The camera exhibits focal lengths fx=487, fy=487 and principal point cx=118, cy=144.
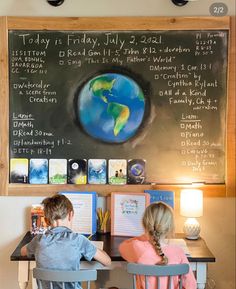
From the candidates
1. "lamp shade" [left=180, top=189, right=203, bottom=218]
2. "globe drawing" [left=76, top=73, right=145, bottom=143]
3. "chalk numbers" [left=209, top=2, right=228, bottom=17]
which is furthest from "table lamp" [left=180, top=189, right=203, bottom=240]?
"chalk numbers" [left=209, top=2, right=228, bottom=17]

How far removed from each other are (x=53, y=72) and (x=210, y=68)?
1.05m

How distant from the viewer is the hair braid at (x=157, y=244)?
236cm

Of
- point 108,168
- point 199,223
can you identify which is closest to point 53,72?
point 108,168

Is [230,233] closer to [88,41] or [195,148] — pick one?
[195,148]

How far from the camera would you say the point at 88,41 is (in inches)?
128

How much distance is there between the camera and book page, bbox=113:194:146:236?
3148 mm

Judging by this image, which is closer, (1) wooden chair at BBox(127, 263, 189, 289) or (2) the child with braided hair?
(1) wooden chair at BBox(127, 263, 189, 289)

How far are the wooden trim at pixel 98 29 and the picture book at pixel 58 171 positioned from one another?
41 mm

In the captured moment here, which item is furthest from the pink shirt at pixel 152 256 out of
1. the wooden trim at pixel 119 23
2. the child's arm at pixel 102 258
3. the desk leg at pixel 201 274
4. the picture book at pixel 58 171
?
the wooden trim at pixel 119 23

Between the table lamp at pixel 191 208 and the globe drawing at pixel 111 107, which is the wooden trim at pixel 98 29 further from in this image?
the globe drawing at pixel 111 107

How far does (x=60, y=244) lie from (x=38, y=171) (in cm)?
99

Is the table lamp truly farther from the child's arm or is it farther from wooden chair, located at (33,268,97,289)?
wooden chair, located at (33,268,97,289)

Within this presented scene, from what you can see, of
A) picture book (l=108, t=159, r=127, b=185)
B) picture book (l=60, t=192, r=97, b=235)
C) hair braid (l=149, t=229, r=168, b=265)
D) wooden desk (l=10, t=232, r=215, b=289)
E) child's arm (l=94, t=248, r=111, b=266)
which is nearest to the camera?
hair braid (l=149, t=229, r=168, b=265)

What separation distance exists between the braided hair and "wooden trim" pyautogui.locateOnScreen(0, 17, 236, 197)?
87 centimetres
